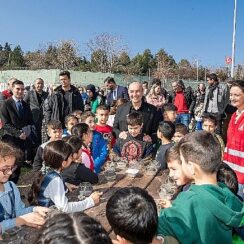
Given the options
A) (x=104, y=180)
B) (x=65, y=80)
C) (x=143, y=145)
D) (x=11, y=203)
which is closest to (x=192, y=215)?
(x=11, y=203)

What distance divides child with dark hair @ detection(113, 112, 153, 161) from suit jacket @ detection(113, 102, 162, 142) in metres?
0.37

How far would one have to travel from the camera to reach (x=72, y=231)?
1208 millimetres

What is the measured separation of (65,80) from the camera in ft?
21.6

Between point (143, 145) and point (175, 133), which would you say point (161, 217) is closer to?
point (143, 145)

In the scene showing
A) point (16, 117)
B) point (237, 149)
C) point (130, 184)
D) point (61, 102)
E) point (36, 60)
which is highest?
point (36, 60)

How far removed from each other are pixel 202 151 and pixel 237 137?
1775 millimetres

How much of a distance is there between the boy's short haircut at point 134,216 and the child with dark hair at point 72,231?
1.46 feet

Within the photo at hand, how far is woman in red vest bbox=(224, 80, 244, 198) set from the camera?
12.4ft

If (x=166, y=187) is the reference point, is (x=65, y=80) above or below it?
above

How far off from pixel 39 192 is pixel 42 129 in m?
5.59

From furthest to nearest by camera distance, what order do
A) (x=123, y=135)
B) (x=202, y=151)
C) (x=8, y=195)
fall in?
(x=123, y=135) < (x=8, y=195) < (x=202, y=151)

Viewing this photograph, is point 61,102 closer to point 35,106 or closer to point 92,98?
point 35,106

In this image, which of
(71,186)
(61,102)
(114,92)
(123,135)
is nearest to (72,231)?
(71,186)

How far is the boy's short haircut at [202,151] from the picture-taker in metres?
2.19
